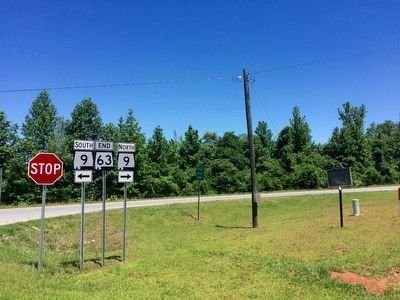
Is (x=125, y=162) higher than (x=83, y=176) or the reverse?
higher

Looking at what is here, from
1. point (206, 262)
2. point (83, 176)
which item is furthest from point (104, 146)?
point (206, 262)

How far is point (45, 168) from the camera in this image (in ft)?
40.0

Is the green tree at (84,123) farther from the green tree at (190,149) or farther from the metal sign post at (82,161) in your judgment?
the metal sign post at (82,161)

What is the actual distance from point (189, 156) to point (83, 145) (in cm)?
4307

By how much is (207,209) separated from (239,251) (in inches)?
635

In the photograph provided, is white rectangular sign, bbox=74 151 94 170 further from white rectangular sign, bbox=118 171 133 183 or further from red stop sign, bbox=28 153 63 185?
white rectangular sign, bbox=118 171 133 183

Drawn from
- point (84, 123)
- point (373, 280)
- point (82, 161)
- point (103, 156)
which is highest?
point (84, 123)

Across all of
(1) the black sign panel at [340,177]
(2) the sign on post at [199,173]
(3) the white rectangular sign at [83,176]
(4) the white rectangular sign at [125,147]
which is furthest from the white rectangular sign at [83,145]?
(2) the sign on post at [199,173]

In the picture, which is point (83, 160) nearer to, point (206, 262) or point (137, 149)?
point (206, 262)

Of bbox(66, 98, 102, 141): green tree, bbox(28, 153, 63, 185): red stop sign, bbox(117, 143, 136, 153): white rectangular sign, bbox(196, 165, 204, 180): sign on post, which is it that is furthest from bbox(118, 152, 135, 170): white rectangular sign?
bbox(66, 98, 102, 141): green tree

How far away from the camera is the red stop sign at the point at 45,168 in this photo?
12.0 meters

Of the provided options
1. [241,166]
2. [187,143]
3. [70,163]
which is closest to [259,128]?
[241,166]

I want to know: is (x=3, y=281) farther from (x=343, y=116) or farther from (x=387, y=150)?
(x=343, y=116)

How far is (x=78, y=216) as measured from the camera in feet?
74.6
